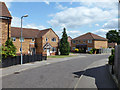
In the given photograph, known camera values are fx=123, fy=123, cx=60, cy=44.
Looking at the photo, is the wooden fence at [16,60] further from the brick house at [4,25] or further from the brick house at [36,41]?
the brick house at [36,41]

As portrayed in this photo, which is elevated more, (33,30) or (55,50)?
(33,30)

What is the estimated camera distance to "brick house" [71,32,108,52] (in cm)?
4900

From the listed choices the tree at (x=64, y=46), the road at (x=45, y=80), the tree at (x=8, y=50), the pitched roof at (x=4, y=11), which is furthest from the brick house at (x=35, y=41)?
the road at (x=45, y=80)

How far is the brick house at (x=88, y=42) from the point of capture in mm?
48997

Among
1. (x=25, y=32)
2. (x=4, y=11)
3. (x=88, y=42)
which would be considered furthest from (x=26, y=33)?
(x=88, y=42)

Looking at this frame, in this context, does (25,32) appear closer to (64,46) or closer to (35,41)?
(35,41)

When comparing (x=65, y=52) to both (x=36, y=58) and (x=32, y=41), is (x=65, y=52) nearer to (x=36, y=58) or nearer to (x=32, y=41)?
(x=32, y=41)

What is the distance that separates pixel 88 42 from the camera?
165ft

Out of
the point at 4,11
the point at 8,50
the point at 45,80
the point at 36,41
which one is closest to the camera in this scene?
the point at 45,80

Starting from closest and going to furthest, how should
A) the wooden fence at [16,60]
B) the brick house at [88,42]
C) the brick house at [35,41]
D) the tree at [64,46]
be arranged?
1. the wooden fence at [16,60]
2. the brick house at [35,41]
3. the tree at [64,46]
4. the brick house at [88,42]

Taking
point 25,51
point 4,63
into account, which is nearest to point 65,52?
point 25,51

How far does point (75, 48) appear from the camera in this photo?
55.0 m

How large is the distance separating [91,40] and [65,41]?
616 inches

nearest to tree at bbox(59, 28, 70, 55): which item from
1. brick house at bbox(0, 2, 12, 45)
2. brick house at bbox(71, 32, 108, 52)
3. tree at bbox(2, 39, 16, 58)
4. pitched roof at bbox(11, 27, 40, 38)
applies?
pitched roof at bbox(11, 27, 40, 38)
